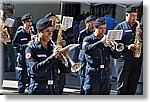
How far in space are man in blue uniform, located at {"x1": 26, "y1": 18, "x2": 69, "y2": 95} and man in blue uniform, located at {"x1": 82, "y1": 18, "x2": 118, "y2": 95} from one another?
30 cm

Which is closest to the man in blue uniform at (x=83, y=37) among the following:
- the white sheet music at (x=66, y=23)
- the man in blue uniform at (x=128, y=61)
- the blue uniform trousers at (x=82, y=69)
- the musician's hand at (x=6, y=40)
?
the blue uniform trousers at (x=82, y=69)

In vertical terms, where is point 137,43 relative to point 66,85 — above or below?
above

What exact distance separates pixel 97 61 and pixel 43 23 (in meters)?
0.62

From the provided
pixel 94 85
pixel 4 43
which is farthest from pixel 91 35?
pixel 4 43

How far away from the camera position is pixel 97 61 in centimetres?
313

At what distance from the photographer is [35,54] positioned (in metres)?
3.06

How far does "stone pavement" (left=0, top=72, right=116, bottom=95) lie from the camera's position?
304cm

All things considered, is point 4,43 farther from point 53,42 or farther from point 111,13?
point 111,13

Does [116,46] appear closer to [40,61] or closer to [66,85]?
[66,85]

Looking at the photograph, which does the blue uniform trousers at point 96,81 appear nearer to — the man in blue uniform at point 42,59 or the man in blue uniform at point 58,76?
the man in blue uniform at point 58,76

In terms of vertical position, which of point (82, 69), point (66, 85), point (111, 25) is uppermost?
point (111, 25)

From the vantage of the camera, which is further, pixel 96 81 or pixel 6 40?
pixel 96 81

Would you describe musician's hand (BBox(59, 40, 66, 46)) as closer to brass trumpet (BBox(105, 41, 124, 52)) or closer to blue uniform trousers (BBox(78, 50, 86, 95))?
blue uniform trousers (BBox(78, 50, 86, 95))

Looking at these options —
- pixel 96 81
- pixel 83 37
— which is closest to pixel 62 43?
pixel 83 37
